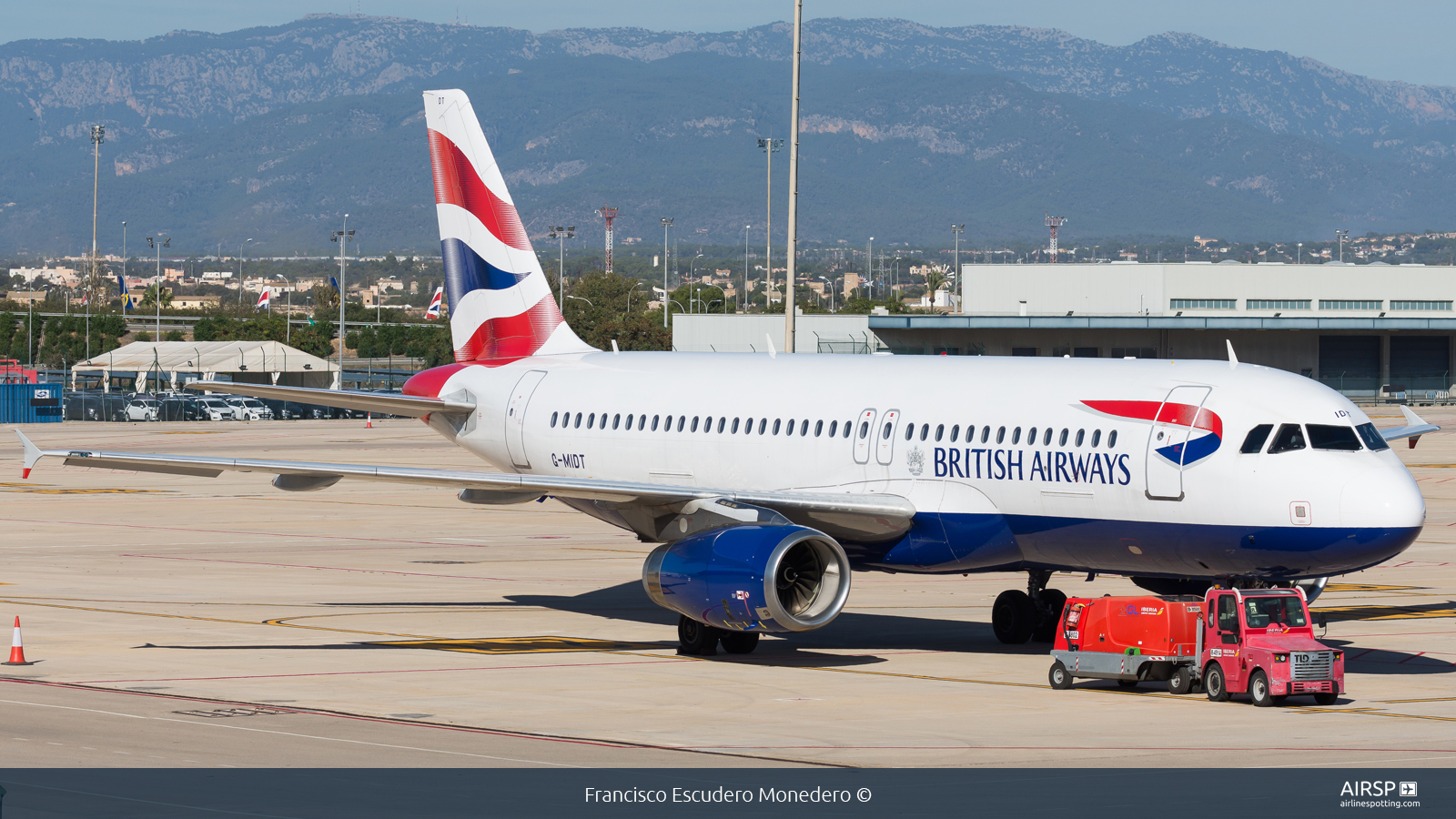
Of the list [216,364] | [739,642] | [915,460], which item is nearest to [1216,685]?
[915,460]

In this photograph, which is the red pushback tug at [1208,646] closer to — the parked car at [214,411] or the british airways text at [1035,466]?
the british airways text at [1035,466]

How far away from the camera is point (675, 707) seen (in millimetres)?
21938

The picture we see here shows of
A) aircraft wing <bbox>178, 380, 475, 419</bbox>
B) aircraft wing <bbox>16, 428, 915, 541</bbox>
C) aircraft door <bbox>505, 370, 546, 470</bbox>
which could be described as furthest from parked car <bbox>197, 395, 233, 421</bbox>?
aircraft wing <bbox>16, 428, 915, 541</bbox>

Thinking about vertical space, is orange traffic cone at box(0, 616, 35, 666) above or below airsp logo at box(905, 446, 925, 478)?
below

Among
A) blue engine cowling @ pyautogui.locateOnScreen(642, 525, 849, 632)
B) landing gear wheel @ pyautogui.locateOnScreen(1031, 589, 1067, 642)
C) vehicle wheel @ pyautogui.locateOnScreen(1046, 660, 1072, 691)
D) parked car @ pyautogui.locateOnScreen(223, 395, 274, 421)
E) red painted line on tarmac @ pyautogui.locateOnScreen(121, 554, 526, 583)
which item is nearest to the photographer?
vehicle wheel @ pyautogui.locateOnScreen(1046, 660, 1072, 691)

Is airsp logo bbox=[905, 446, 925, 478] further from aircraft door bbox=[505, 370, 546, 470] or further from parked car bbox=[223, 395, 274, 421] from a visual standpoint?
parked car bbox=[223, 395, 274, 421]

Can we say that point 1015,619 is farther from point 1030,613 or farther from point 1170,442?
point 1170,442

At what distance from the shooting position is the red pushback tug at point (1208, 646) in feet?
72.3

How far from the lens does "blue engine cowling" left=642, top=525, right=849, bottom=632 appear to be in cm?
2472

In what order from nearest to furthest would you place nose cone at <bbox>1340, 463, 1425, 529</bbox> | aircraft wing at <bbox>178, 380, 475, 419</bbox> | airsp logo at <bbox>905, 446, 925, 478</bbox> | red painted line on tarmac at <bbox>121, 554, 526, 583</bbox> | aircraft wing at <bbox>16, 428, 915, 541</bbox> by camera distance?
1. nose cone at <bbox>1340, 463, 1425, 529</bbox>
2. aircraft wing at <bbox>16, 428, 915, 541</bbox>
3. airsp logo at <bbox>905, 446, 925, 478</bbox>
4. aircraft wing at <bbox>178, 380, 475, 419</bbox>
5. red painted line on tarmac at <bbox>121, 554, 526, 583</bbox>

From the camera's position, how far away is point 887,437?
90.5 ft

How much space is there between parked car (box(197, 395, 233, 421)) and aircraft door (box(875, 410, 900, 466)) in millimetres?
99347

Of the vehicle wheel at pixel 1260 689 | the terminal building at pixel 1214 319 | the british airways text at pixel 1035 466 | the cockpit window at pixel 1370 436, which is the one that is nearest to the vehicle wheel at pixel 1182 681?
the vehicle wheel at pixel 1260 689
